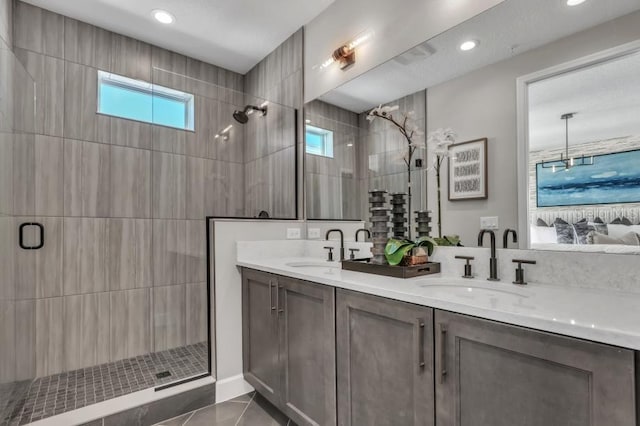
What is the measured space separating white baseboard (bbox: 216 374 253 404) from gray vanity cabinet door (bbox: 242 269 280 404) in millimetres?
91

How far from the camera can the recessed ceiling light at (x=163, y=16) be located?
239 cm

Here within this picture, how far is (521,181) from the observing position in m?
1.37

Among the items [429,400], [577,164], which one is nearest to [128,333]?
[429,400]

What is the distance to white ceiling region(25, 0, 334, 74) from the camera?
7.63 ft

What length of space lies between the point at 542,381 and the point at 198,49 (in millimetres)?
3319

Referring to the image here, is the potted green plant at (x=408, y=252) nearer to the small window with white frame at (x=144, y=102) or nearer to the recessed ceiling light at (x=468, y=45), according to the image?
the recessed ceiling light at (x=468, y=45)

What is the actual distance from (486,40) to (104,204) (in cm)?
283

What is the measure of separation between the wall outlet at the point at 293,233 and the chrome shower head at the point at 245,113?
1.00 m

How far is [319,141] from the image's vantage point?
2527mm

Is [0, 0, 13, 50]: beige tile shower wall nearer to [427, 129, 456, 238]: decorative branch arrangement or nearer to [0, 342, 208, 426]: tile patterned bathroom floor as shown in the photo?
[0, 342, 208, 426]: tile patterned bathroom floor

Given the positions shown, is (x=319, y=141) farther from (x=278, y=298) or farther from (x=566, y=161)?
(x=566, y=161)

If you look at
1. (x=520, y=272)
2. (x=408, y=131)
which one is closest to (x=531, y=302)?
(x=520, y=272)

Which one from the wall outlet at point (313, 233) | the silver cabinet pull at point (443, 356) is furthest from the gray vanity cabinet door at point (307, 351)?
the wall outlet at point (313, 233)

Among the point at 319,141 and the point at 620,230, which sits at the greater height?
the point at 319,141
